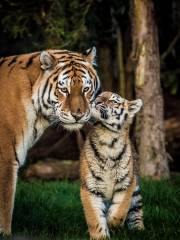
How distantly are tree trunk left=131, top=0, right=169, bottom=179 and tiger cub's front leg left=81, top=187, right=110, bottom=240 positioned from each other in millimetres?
4213

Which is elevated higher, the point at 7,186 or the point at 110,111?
the point at 110,111

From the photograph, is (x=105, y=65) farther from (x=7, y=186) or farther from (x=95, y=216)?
(x=95, y=216)

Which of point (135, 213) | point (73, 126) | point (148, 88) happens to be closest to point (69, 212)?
point (135, 213)

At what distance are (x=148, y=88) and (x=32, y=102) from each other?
4.08 metres

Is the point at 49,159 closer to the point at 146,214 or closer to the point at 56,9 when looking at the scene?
the point at 56,9

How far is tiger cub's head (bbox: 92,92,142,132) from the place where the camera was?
675 centimetres

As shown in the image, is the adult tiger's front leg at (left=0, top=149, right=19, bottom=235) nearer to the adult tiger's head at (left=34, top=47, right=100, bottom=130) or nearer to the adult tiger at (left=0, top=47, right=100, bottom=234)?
the adult tiger at (left=0, top=47, right=100, bottom=234)

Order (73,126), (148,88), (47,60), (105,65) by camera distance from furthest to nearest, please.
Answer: (105,65), (148,88), (47,60), (73,126)

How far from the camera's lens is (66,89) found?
667cm

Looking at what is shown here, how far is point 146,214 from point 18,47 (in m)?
9.19

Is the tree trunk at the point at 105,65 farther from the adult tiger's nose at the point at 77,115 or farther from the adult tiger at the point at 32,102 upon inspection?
the adult tiger's nose at the point at 77,115

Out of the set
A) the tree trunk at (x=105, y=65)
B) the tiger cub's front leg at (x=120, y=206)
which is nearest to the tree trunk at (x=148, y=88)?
the tree trunk at (x=105, y=65)

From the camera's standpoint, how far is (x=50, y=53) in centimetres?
696

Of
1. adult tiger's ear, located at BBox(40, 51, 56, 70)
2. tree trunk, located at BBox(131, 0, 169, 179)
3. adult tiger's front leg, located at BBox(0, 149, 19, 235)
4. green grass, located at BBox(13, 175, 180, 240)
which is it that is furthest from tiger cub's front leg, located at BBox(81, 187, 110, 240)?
tree trunk, located at BBox(131, 0, 169, 179)
